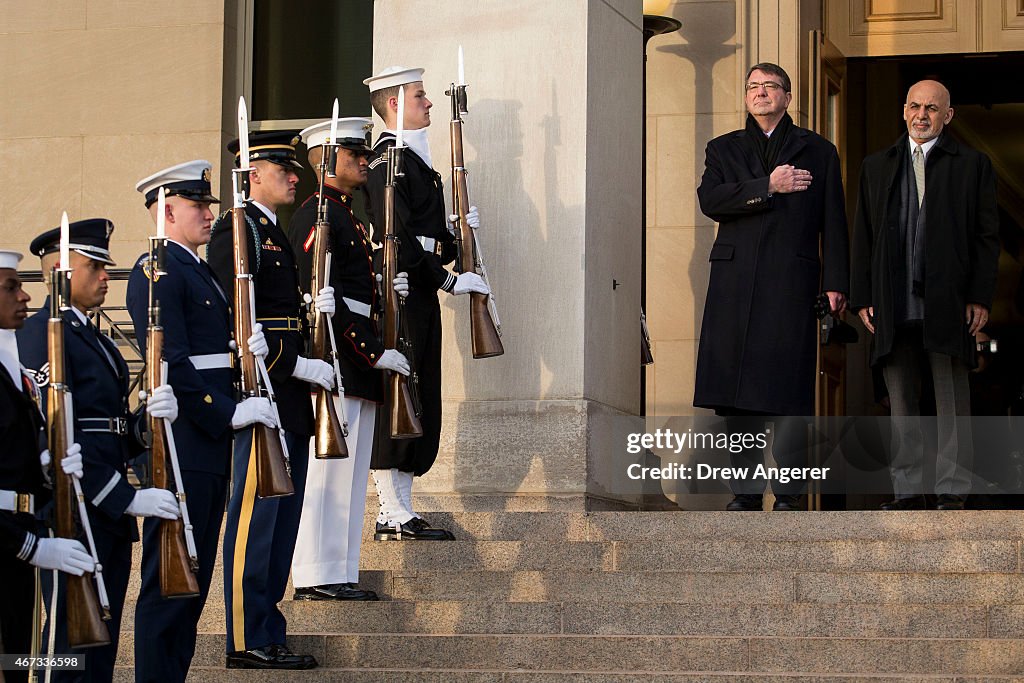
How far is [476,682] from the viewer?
671 centimetres

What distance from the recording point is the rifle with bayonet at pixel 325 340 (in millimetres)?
7387

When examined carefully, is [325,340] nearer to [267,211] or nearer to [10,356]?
[267,211]

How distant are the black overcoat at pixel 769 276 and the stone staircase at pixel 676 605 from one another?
1.06 metres

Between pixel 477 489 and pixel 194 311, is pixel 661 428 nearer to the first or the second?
pixel 477 489

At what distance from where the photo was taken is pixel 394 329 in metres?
8.25

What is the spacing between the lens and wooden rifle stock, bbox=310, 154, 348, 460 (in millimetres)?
7386

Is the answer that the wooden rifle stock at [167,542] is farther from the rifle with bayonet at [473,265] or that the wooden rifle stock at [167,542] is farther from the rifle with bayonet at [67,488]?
the rifle with bayonet at [473,265]

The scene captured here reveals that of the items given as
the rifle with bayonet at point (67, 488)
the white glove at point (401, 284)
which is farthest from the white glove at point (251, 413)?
the white glove at point (401, 284)

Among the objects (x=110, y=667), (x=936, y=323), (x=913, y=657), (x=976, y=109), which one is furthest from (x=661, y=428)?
(x=976, y=109)

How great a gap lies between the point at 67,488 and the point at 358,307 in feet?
7.84

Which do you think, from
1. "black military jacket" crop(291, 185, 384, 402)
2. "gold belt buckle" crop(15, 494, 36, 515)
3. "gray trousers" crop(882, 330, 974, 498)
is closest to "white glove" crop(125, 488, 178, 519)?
"gold belt buckle" crop(15, 494, 36, 515)

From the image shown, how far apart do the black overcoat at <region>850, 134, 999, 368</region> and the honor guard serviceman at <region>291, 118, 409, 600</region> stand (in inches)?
93.6

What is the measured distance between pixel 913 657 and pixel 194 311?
115 inches

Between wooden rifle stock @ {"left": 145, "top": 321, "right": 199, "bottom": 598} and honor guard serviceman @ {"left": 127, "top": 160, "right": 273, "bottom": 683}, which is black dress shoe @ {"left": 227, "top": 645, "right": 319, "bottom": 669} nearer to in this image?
honor guard serviceman @ {"left": 127, "top": 160, "right": 273, "bottom": 683}
